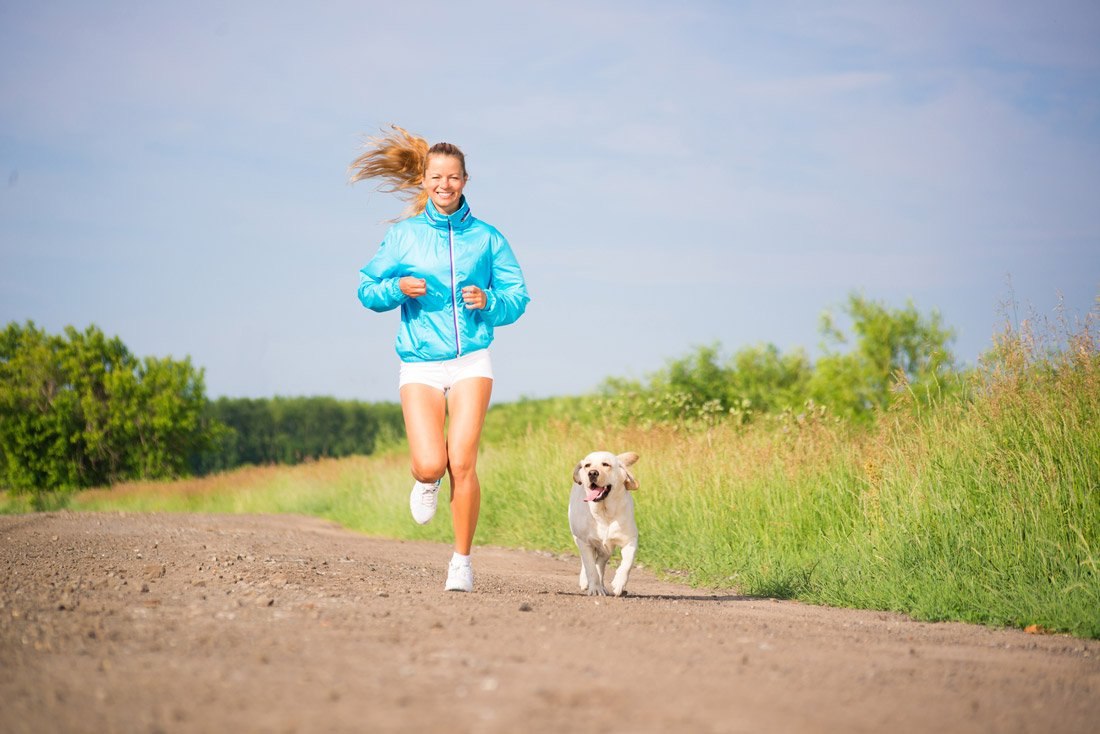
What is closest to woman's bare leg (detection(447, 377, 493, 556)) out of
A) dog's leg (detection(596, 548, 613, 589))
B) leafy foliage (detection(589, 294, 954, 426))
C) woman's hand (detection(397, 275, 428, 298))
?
woman's hand (detection(397, 275, 428, 298))

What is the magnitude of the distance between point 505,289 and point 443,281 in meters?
0.45

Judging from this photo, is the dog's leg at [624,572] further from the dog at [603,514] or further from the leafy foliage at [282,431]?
the leafy foliage at [282,431]

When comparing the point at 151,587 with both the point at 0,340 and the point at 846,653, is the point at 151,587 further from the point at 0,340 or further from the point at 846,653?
the point at 0,340

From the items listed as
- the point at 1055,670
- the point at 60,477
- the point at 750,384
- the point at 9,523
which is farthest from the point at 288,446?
the point at 1055,670

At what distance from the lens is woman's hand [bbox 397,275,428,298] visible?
6.25m

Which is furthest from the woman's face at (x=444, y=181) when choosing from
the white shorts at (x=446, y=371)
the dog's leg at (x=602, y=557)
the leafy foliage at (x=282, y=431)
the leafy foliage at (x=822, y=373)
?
the leafy foliage at (x=282, y=431)

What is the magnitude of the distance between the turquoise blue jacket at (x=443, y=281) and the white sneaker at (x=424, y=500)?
85cm

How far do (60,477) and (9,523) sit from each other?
65.3 feet

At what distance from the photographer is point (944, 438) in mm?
8695

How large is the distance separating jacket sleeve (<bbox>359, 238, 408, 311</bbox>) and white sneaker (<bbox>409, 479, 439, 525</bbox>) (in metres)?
1.20

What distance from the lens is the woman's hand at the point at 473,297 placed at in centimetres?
627

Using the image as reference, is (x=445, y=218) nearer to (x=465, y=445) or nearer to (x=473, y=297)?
(x=473, y=297)

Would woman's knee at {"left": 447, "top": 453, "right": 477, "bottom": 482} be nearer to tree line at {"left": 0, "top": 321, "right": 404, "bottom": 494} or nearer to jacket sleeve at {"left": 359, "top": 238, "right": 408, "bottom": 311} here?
jacket sleeve at {"left": 359, "top": 238, "right": 408, "bottom": 311}

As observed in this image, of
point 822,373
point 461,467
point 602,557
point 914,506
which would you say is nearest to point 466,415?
point 461,467
